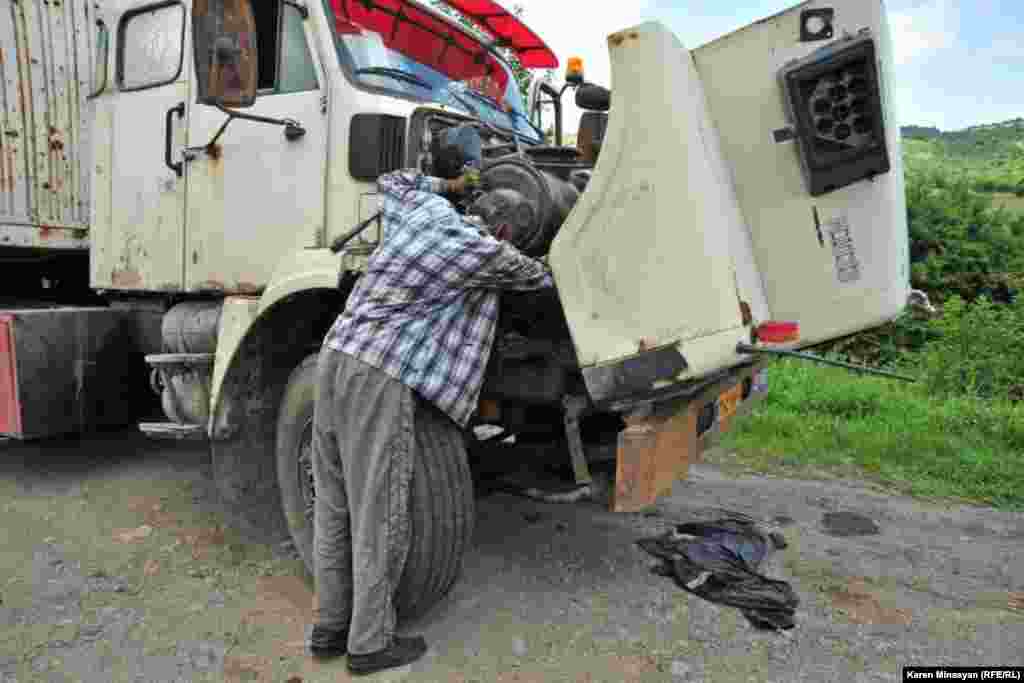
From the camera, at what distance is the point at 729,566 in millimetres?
3266

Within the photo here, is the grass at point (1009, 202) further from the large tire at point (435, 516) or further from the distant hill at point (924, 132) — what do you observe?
the distant hill at point (924, 132)

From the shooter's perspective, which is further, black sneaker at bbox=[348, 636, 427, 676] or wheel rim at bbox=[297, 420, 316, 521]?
wheel rim at bbox=[297, 420, 316, 521]

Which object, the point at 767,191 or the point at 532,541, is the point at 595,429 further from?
the point at 767,191

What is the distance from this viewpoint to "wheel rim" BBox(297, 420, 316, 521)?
9.97 feet

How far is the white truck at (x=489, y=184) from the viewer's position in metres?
2.32

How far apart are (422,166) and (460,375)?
0.98 meters

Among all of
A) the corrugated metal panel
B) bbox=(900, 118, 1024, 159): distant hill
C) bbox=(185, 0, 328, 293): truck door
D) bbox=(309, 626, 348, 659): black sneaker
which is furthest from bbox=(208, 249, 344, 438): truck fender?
bbox=(900, 118, 1024, 159): distant hill

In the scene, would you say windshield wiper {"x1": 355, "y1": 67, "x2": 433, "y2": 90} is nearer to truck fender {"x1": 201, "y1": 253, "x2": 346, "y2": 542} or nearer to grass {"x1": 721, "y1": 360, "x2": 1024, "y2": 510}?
truck fender {"x1": 201, "y1": 253, "x2": 346, "y2": 542}

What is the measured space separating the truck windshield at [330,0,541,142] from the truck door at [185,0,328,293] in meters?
0.18

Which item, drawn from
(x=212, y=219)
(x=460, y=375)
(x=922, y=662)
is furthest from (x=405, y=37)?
(x=922, y=662)

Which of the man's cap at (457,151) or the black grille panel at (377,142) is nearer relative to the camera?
the man's cap at (457,151)

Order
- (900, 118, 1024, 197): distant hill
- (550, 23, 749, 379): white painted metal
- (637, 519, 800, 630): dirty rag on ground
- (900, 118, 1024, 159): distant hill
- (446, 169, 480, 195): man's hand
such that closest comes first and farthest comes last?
1. (550, 23, 749, 379): white painted metal
2. (446, 169, 480, 195): man's hand
3. (637, 519, 800, 630): dirty rag on ground
4. (900, 118, 1024, 197): distant hill
5. (900, 118, 1024, 159): distant hill

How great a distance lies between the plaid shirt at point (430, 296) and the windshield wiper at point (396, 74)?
2.69 feet

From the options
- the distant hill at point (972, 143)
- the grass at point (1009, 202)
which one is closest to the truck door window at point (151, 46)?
the grass at point (1009, 202)
